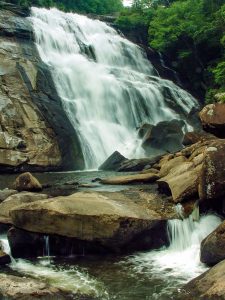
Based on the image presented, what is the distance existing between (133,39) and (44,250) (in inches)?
1446

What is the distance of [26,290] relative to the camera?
8023 millimetres

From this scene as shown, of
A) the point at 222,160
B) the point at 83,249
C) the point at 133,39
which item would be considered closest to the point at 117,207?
the point at 83,249

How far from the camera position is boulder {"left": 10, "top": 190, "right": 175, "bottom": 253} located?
35.3ft

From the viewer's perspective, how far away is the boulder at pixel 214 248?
9.47 metres

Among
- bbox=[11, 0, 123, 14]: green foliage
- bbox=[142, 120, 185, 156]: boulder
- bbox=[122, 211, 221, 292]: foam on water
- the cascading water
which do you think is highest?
bbox=[11, 0, 123, 14]: green foliage

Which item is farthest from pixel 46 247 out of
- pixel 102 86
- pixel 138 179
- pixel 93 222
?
pixel 102 86

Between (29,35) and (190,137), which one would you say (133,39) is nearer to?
(29,35)

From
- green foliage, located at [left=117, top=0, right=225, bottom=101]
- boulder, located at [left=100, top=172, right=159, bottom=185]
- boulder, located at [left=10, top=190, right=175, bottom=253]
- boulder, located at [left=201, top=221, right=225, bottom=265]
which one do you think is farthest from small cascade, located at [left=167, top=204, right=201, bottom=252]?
green foliage, located at [left=117, top=0, right=225, bottom=101]

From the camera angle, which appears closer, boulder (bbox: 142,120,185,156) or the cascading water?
boulder (bbox: 142,120,185,156)

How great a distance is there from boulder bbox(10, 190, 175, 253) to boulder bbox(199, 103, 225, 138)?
4133mm

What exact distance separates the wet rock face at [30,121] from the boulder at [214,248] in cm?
1512

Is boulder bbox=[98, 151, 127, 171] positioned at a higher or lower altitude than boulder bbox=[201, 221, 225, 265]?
higher

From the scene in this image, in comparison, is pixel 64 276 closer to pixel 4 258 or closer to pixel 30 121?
pixel 4 258

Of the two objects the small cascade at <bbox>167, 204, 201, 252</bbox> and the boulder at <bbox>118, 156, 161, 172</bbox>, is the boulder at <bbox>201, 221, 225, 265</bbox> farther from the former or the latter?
the boulder at <bbox>118, 156, 161, 172</bbox>
